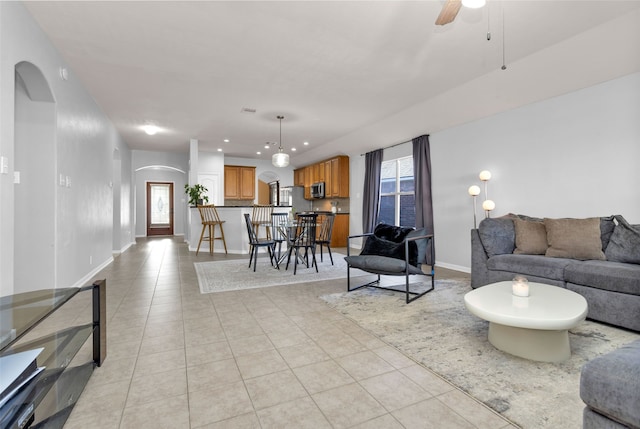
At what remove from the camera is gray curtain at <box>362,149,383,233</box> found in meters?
7.10

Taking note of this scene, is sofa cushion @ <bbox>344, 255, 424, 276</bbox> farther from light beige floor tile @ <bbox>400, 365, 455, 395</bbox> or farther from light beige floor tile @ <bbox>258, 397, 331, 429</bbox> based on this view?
light beige floor tile @ <bbox>258, 397, 331, 429</bbox>

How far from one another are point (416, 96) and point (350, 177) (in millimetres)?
3898

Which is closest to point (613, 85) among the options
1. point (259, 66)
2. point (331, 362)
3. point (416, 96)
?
→ point (416, 96)

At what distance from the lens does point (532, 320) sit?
186cm

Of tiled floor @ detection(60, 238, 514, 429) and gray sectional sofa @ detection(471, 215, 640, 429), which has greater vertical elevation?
gray sectional sofa @ detection(471, 215, 640, 429)

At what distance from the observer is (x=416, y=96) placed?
4473 millimetres

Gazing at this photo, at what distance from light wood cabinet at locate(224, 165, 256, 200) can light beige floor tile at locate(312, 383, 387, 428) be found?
8463mm

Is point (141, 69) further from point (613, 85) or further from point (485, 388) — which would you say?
point (613, 85)

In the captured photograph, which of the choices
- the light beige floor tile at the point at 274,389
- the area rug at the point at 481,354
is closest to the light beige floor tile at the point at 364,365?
the area rug at the point at 481,354

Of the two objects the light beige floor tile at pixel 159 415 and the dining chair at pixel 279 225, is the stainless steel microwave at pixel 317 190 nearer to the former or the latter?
the dining chair at pixel 279 225

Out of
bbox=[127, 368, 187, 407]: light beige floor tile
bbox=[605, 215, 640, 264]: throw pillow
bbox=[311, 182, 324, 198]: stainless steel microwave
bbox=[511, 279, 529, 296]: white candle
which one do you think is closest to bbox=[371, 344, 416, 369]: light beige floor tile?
bbox=[511, 279, 529, 296]: white candle

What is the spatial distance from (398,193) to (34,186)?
19.4 ft

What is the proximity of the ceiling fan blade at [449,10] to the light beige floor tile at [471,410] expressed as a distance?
2340 mm

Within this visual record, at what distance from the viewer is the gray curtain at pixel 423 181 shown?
561cm
